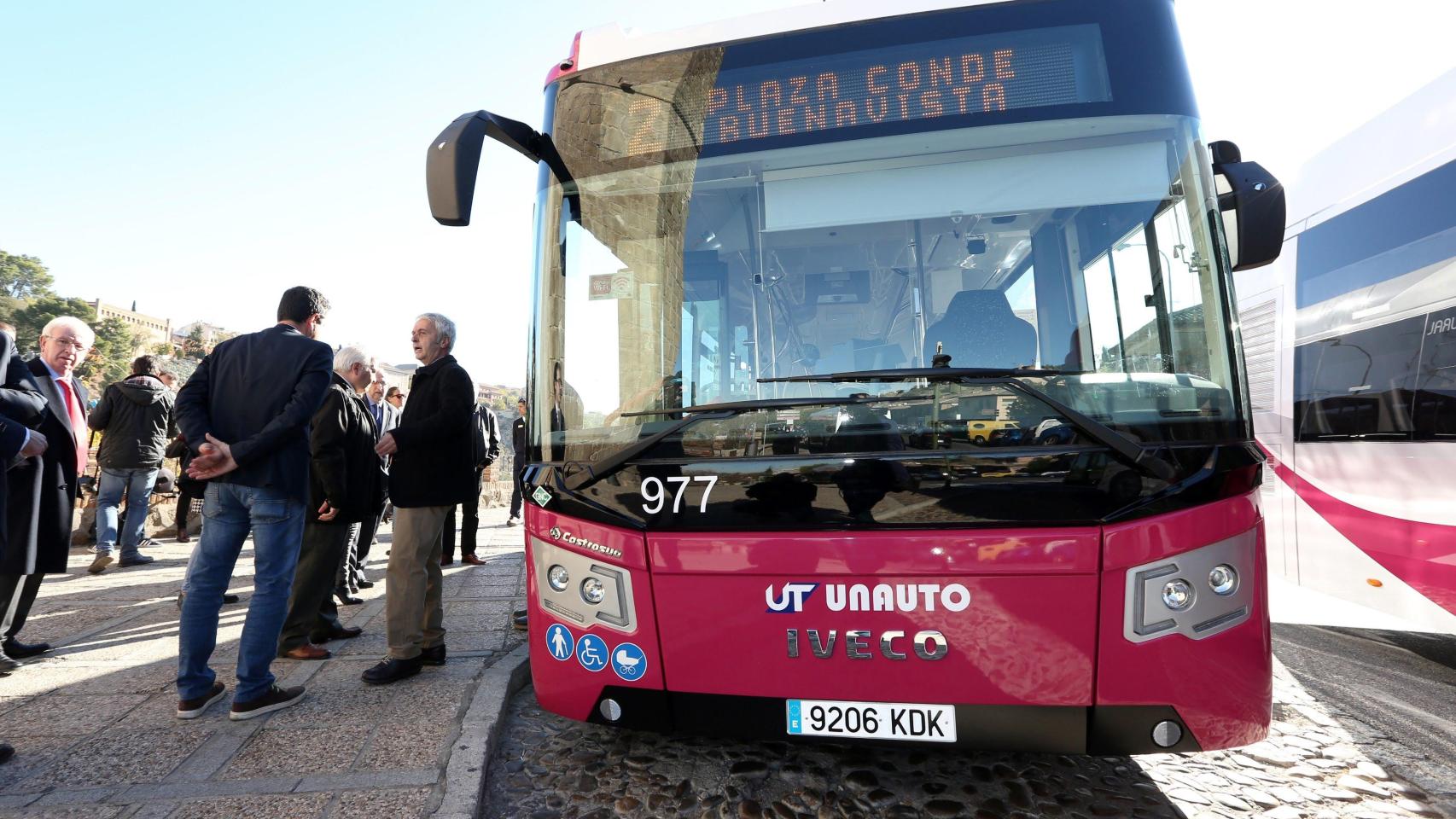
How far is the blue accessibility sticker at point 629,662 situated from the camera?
250 cm

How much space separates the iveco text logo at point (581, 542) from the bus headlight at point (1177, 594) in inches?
66.0

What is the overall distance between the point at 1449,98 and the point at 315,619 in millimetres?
7188

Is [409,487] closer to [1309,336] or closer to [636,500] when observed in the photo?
[636,500]

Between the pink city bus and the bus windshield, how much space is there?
0.4 inches

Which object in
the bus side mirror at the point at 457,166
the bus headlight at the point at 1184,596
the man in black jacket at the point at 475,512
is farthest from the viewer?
the man in black jacket at the point at 475,512

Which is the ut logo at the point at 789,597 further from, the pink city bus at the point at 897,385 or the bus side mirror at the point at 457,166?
the bus side mirror at the point at 457,166

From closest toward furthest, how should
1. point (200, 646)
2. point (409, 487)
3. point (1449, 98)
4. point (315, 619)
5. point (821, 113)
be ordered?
point (821, 113) < point (200, 646) < point (409, 487) < point (1449, 98) < point (315, 619)

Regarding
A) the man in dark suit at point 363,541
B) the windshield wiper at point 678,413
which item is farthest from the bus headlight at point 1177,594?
the man in dark suit at point 363,541

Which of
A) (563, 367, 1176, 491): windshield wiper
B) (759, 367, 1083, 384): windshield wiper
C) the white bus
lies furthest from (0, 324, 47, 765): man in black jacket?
the white bus

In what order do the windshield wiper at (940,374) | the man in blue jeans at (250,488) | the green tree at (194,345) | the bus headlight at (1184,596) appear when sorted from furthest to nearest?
the green tree at (194,345), the man in blue jeans at (250,488), the windshield wiper at (940,374), the bus headlight at (1184,596)

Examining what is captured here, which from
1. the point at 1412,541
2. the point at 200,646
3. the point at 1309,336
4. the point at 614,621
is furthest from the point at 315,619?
the point at 1309,336

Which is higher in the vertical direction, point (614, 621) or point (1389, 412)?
point (1389, 412)

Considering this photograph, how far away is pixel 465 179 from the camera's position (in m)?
2.78

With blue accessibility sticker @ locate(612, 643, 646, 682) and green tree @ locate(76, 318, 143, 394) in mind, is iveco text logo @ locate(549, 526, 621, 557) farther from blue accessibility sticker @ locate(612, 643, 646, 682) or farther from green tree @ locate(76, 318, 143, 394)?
green tree @ locate(76, 318, 143, 394)
